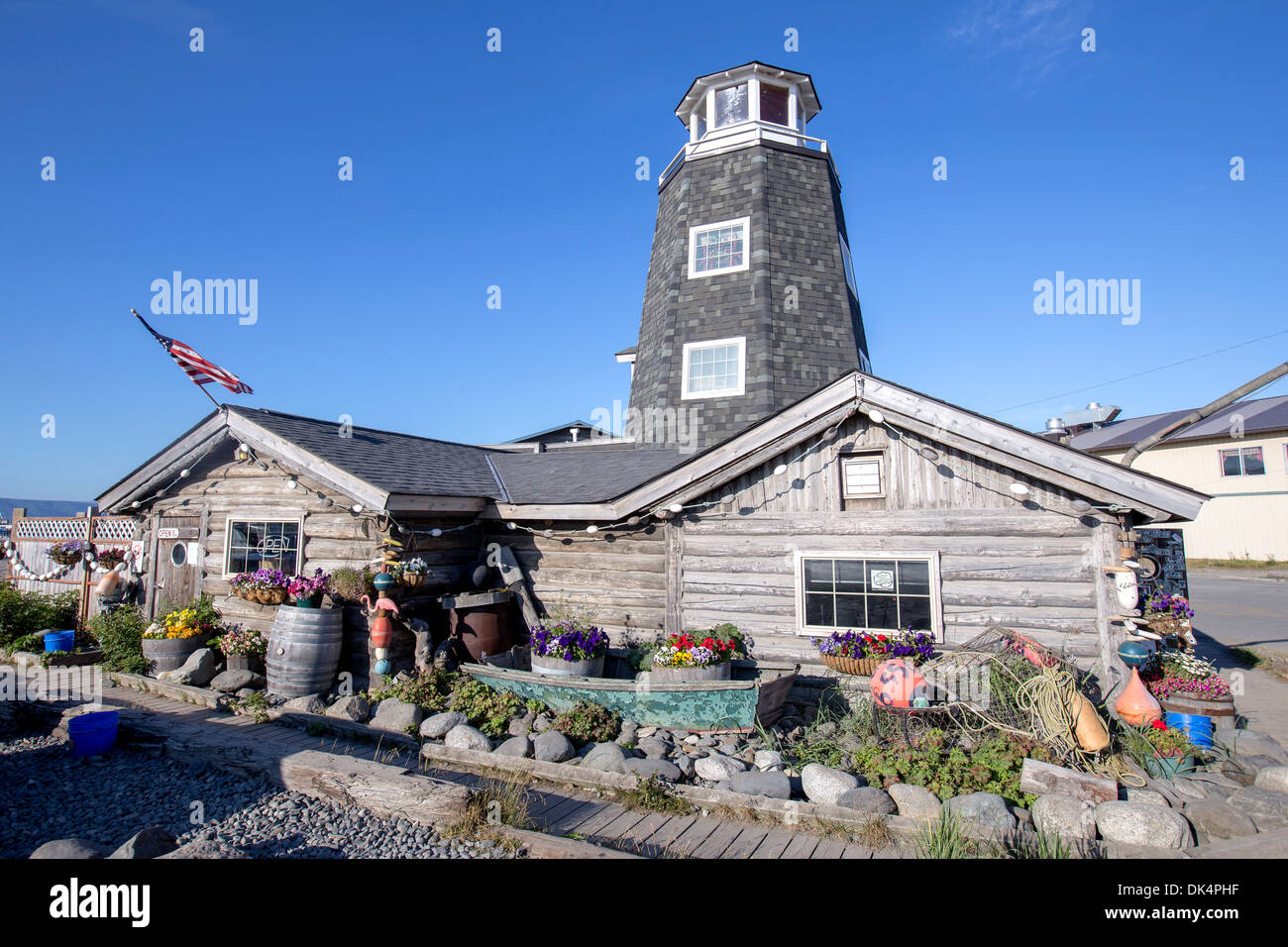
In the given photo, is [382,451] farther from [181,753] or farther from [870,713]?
[870,713]

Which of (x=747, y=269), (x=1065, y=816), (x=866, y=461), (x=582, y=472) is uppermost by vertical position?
(x=747, y=269)

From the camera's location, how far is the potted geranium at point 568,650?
29.7 ft

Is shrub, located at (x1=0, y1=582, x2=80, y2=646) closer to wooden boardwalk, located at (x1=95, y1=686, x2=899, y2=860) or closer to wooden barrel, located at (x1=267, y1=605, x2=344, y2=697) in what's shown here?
wooden barrel, located at (x1=267, y1=605, x2=344, y2=697)

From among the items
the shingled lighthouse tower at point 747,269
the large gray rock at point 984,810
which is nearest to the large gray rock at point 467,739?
the large gray rock at point 984,810

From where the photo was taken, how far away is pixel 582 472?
13.1 m

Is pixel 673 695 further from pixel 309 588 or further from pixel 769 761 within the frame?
pixel 309 588

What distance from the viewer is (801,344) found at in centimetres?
1472

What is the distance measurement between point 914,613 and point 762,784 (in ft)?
11.5

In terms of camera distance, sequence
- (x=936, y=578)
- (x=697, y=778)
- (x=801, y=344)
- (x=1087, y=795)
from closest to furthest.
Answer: (x=1087, y=795) < (x=697, y=778) < (x=936, y=578) < (x=801, y=344)

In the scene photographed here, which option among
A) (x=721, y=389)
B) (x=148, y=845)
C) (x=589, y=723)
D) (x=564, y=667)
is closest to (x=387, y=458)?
(x=564, y=667)

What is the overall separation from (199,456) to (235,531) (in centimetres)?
166

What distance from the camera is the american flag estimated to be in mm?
11398

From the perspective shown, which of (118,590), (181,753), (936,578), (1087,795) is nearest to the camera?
(1087,795)
